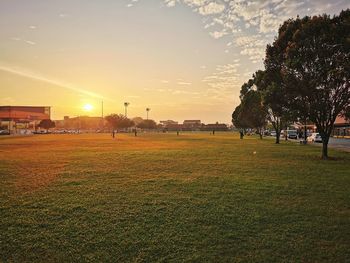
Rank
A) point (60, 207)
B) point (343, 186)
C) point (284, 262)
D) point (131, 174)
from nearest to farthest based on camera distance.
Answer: point (284, 262), point (60, 207), point (343, 186), point (131, 174)

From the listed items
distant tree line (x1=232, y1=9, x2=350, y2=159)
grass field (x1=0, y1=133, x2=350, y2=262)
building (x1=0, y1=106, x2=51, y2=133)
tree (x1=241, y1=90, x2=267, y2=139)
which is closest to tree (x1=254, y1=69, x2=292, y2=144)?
distant tree line (x1=232, y1=9, x2=350, y2=159)

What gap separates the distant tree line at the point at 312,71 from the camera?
818 inches

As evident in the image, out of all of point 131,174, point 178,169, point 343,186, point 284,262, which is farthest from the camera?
point 178,169

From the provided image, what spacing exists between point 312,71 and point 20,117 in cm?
14658

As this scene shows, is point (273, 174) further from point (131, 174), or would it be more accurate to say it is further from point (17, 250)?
point (17, 250)

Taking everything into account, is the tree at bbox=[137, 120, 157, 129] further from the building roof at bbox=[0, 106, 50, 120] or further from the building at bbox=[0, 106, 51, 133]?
the building at bbox=[0, 106, 51, 133]

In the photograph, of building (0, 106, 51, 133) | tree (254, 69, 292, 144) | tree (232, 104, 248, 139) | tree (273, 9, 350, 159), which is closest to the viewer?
tree (273, 9, 350, 159)

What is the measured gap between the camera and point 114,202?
867 centimetres

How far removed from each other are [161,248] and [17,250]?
2.68 m

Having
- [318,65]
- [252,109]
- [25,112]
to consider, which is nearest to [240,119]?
[252,109]

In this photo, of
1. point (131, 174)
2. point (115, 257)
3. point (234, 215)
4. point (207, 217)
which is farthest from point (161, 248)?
point (131, 174)

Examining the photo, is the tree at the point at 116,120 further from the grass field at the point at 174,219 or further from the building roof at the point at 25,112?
the grass field at the point at 174,219

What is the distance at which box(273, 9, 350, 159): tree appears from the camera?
67.8 feet

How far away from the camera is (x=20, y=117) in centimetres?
14162
